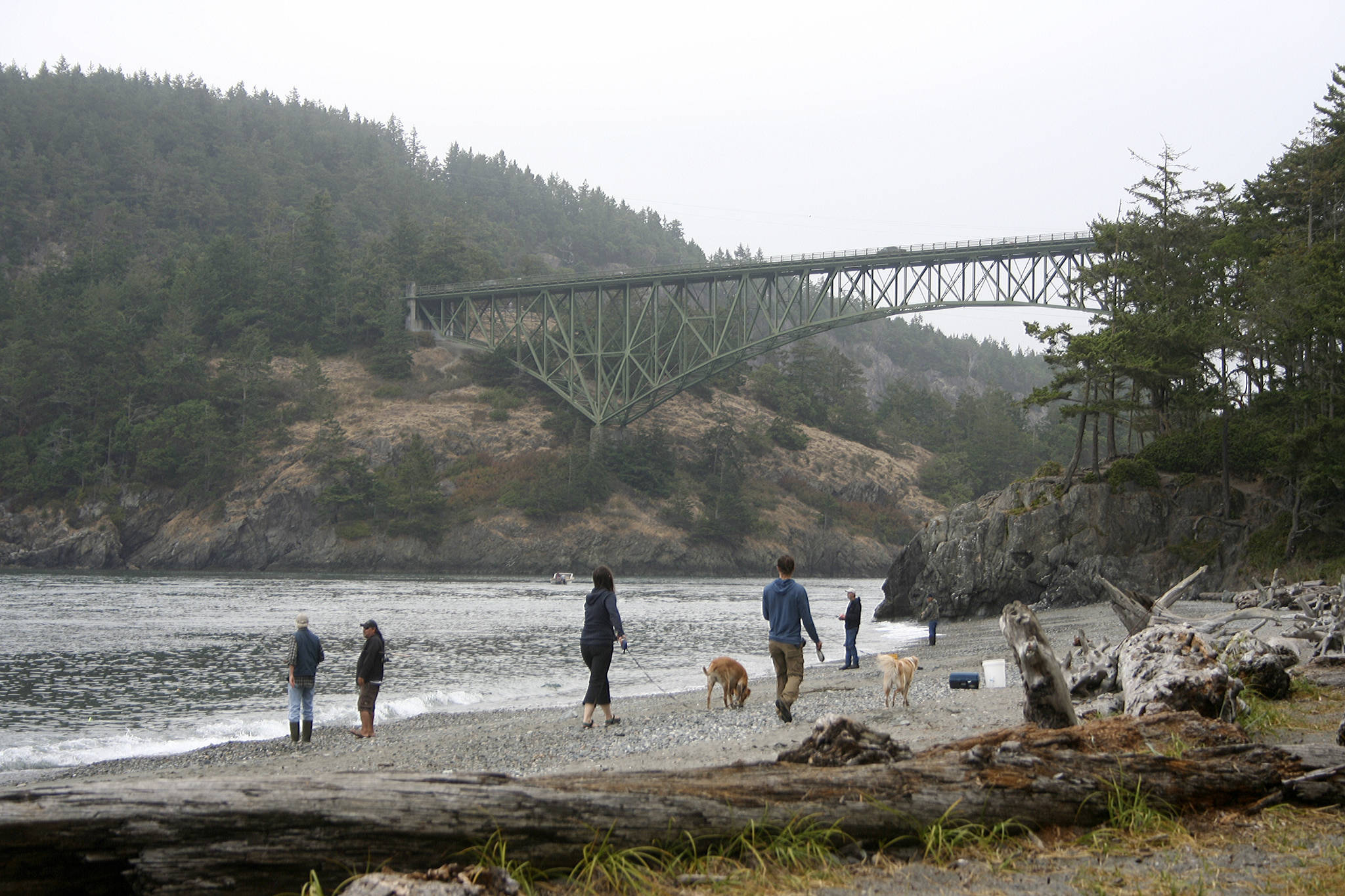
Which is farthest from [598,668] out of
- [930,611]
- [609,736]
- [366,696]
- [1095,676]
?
[930,611]

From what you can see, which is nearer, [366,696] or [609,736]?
[609,736]

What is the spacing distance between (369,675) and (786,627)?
229 inches

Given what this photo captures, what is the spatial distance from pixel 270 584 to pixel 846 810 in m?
54.3

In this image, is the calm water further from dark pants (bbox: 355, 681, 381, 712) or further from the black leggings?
the black leggings

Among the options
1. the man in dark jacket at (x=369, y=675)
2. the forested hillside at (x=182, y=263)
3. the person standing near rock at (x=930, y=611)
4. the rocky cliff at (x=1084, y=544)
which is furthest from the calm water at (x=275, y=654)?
the forested hillside at (x=182, y=263)

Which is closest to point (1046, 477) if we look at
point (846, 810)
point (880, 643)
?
point (880, 643)

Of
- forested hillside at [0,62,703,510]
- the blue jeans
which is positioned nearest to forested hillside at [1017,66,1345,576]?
the blue jeans

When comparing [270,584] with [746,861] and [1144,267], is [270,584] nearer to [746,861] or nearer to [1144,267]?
[1144,267]

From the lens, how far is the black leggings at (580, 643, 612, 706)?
10.8 m

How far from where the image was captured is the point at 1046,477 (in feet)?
125

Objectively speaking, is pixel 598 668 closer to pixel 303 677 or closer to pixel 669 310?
pixel 303 677

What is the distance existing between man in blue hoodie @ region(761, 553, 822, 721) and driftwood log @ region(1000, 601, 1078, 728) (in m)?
3.20

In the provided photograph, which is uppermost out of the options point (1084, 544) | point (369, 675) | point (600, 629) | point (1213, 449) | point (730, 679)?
point (1213, 449)

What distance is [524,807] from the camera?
4020 millimetres
